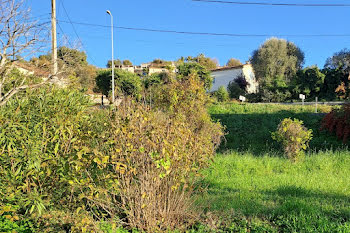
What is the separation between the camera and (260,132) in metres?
14.9

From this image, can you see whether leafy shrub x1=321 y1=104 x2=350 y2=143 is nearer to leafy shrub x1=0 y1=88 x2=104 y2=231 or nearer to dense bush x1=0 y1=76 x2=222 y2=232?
dense bush x1=0 y1=76 x2=222 y2=232

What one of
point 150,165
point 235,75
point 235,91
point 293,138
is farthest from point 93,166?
point 235,75

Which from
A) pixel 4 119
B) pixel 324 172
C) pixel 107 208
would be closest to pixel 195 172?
pixel 107 208

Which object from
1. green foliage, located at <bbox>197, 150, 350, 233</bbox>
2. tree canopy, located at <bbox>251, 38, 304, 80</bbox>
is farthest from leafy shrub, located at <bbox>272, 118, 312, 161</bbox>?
tree canopy, located at <bbox>251, 38, 304, 80</bbox>

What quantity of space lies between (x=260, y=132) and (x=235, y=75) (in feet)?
75.7

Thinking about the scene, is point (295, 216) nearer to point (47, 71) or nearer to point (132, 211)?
point (132, 211)

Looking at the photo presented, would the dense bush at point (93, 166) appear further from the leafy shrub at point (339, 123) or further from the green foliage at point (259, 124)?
the leafy shrub at point (339, 123)

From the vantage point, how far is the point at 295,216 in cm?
377

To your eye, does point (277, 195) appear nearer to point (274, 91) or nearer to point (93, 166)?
point (93, 166)

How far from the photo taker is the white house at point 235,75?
3497 cm

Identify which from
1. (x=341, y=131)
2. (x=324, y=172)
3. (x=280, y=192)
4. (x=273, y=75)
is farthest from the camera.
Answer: (x=273, y=75)

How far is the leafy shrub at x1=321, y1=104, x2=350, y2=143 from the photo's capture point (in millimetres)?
12103

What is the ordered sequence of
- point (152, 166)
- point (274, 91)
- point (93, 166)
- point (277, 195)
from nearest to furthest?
1. point (152, 166)
2. point (93, 166)
3. point (277, 195)
4. point (274, 91)

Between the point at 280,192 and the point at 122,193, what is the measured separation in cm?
320
